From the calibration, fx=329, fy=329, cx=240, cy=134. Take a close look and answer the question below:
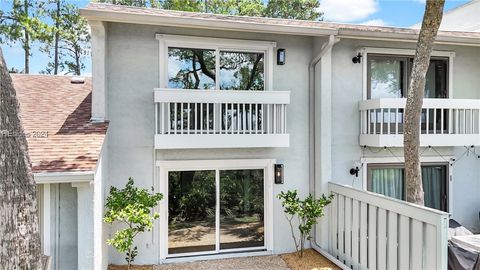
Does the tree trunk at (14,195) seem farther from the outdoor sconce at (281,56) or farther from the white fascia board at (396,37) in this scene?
the white fascia board at (396,37)

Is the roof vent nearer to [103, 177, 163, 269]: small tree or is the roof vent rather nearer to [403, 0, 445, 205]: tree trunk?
[103, 177, 163, 269]: small tree

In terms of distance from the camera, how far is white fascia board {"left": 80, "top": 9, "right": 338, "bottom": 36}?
6910mm

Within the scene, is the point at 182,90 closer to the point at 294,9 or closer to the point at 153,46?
the point at 153,46

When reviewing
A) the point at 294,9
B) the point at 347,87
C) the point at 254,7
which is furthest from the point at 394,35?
the point at 294,9

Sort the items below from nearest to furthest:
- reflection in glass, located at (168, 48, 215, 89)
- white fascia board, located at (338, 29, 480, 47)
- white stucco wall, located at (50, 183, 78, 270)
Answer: white stucco wall, located at (50, 183, 78, 270) → white fascia board, located at (338, 29, 480, 47) → reflection in glass, located at (168, 48, 215, 89)

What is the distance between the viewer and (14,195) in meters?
3.13

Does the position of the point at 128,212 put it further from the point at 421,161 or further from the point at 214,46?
the point at 421,161

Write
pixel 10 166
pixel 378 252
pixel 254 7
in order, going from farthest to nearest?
pixel 254 7 < pixel 378 252 < pixel 10 166

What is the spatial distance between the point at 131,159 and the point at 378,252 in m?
5.80

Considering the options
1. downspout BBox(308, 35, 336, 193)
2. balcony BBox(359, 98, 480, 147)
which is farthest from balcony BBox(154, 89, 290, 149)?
balcony BBox(359, 98, 480, 147)

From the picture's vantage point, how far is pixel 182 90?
7758 mm

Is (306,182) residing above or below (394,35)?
below

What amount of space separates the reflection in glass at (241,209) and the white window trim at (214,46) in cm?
243

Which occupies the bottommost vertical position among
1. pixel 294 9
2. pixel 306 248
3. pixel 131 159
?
pixel 306 248
